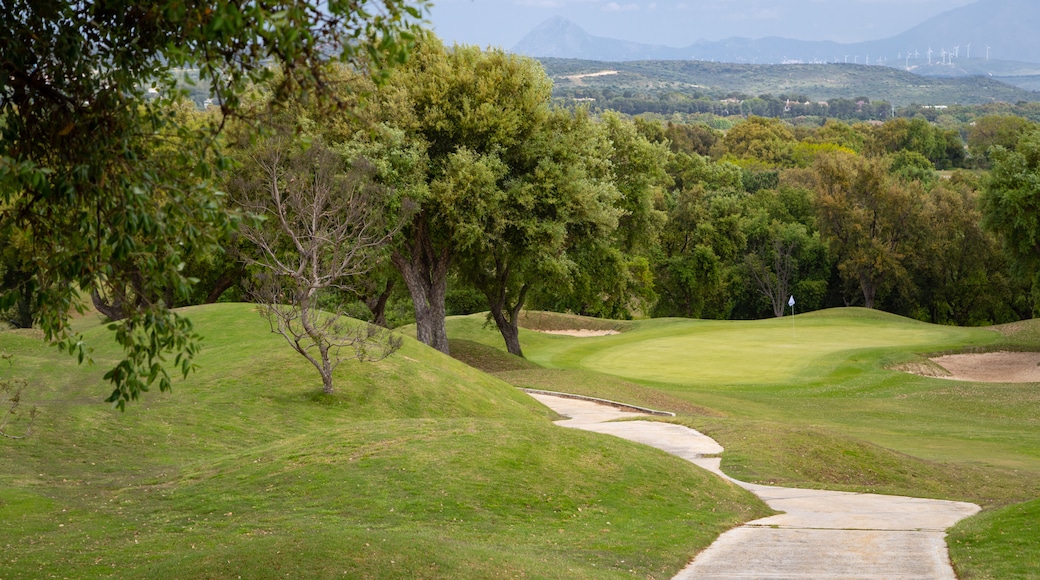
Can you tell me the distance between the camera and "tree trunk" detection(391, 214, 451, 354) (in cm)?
3847

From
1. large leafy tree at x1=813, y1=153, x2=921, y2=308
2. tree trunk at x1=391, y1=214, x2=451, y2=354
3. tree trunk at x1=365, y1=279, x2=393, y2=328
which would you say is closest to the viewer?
tree trunk at x1=391, y1=214, x2=451, y2=354

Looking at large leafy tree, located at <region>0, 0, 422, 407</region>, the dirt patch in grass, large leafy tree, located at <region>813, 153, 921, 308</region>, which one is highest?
large leafy tree, located at <region>0, 0, 422, 407</region>

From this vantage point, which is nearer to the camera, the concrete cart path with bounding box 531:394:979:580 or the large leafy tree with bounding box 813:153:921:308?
the concrete cart path with bounding box 531:394:979:580

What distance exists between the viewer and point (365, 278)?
138 feet

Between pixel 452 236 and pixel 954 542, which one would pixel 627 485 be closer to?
pixel 954 542

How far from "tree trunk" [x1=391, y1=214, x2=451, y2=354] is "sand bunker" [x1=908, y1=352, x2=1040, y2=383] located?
78.0 feet

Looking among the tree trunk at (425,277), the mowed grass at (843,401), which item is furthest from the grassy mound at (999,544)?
the tree trunk at (425,277)

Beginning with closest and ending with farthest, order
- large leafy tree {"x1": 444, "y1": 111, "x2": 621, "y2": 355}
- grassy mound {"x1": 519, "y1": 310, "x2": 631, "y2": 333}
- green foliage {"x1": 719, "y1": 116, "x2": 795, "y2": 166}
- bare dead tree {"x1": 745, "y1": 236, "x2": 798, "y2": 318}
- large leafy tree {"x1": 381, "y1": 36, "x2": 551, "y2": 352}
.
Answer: large leafy tree {"x1": 381, "y1": 36, "x2": 551, "y2": 352} < large leafy tree {"x1": 444, "y1": 111, "x2": 621, "y2": 355} < grassy mound {"x1": 519, "y1": 310, "x2": 631, "y2": 333} < bare dead tree {"x1": 745, "y1": 236, "x2": 798, "y2": 318} < green foliage {"x1": 719, "y1": 116, "x2": 795, "y2": 166}

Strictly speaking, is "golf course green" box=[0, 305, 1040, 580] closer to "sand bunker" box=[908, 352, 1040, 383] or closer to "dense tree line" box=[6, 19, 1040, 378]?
"dense tree line" box=[6, 19, 1040, 378]

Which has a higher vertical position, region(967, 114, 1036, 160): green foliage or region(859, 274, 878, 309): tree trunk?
region(967, 114, 1036, 160): green foliage

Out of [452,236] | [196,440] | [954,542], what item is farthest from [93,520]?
[452,236]

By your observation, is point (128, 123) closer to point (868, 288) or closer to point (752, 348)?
point (752, 348)

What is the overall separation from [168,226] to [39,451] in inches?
542

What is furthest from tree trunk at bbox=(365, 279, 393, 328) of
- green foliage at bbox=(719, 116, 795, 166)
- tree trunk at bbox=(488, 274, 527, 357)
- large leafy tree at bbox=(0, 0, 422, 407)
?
green foliage at bbox=(719, 116, 795, 166)
